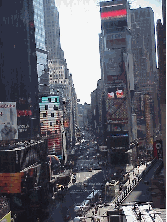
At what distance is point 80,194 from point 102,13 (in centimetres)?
6690

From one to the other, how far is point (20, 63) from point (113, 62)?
42.9 meters

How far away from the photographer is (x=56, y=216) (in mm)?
42312

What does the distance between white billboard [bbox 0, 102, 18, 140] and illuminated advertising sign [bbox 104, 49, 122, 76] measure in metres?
43.1

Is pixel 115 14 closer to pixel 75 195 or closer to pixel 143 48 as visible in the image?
pixel 143 48

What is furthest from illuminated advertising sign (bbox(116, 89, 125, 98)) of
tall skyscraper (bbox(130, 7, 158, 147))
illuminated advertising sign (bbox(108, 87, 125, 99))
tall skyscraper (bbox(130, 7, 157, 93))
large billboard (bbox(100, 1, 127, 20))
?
tall skyscraper (bbox(130, 7, 157, 93))

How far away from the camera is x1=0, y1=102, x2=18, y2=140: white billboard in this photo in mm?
58188

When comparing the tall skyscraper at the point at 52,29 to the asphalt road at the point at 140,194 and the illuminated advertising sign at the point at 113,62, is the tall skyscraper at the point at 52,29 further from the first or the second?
the asphalt road at the point at 140,194

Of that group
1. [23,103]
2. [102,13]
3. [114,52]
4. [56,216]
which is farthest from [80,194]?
[102,13]

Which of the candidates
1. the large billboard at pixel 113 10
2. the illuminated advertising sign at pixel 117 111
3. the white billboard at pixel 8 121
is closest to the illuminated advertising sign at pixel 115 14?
the large billboard at pixel 113 10

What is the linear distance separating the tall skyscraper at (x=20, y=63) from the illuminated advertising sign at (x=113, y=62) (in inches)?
1446

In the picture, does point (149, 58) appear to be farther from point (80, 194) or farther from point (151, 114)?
point (80, 194)

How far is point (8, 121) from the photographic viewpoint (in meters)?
59.3

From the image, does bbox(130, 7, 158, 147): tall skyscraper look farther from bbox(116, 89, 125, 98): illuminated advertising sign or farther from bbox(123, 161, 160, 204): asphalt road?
bbox(123, 161, 160, 204): asphalt road

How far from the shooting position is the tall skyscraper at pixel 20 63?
198 feet
